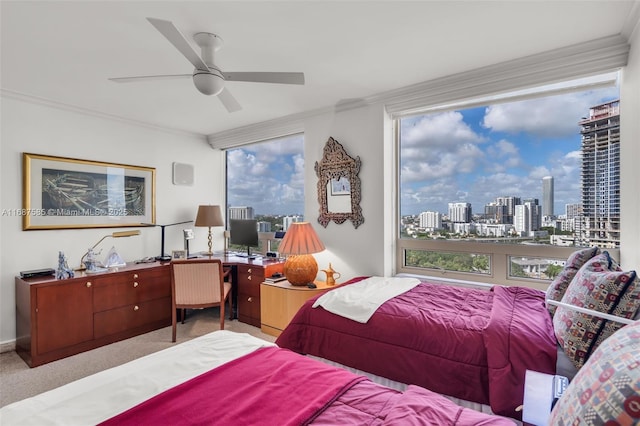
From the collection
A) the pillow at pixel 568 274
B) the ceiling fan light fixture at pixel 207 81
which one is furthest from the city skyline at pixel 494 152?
the ceiling fan light fixture at pixel 207 81

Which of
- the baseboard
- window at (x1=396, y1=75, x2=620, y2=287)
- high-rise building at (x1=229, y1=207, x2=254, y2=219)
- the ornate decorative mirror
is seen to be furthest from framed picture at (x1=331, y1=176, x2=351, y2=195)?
the baseboard

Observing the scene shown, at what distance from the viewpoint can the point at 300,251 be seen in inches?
128

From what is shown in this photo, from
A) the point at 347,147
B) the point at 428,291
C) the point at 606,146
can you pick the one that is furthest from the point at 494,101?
the point at 428,291

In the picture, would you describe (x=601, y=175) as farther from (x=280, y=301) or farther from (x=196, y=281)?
(x=196, y=281)

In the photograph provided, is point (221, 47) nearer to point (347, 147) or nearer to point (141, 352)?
point (347, 147)

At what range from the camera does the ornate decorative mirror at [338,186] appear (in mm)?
3559

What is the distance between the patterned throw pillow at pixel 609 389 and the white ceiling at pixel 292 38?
192cm

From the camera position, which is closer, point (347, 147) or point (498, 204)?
point (498, 204)

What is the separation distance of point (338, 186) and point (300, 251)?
0.95 m

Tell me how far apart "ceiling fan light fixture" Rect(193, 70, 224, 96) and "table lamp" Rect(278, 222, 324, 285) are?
1.61 metres

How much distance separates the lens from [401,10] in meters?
1.93

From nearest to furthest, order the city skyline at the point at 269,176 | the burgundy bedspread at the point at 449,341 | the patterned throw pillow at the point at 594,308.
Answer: the patterned throw pillow at the point at 594,308
the burgundy bedspread at the point at 449,341
the city skyline at the point at 269,176

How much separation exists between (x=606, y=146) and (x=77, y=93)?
188 inches

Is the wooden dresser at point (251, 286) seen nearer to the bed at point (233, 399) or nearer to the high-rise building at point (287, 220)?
the high-rise building at point (287, 220)
